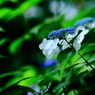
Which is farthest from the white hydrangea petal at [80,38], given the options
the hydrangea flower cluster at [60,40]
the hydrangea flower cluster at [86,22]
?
the hydrangea flower cluster at [86,22]

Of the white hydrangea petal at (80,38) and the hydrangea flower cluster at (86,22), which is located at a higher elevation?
the hydrangea flower cluster at (86,22)

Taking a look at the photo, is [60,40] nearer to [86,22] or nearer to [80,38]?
[80,38]

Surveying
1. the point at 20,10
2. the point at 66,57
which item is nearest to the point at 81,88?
the point at 66,57

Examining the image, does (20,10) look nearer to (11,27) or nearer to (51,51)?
(11,27)

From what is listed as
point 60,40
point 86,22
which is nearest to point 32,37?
point 86,22

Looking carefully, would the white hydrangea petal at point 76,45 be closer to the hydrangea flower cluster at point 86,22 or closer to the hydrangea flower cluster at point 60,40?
the hydrangea flower cluster at point 60,40

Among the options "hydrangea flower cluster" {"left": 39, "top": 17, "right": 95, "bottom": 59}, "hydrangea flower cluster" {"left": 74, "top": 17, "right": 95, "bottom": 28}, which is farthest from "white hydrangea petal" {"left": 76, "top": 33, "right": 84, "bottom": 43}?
"hydrangea flower cluster" {"left": 74, "top": 17, "right": 95, "bottom": 28}

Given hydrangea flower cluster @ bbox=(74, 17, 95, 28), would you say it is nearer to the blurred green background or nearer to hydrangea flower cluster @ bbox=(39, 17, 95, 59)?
the blurred green background

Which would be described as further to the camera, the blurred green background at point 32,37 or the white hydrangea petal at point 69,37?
the blurred green background at point 32,37
